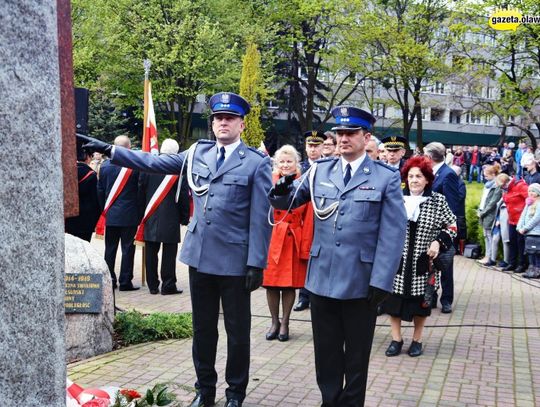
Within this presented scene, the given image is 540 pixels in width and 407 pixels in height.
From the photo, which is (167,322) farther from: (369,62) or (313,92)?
(313,92)

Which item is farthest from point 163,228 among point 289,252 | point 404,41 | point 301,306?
point 404,41

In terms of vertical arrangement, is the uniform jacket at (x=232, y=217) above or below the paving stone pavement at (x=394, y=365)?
above

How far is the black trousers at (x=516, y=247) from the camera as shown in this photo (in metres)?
12.7

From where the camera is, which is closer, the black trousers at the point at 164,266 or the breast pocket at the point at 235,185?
the breast pocket at the point at 235,185

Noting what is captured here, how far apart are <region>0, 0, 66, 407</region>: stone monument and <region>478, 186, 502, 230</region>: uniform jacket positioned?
12538 millimetres

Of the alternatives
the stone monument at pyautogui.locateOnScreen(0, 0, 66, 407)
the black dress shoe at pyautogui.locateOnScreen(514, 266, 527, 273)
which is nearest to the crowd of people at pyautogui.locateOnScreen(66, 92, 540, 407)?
the stone monument at pyautogui.locateOnScreen(0, 0, 66, 407)

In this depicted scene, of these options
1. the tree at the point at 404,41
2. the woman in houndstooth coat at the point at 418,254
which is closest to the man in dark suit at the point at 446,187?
the woman in houndstooth coat at the point at 418,254

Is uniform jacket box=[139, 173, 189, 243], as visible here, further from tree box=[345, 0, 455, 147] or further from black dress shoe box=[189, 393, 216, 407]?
tree box=[345, 0, 455, 147]

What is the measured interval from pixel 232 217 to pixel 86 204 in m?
4.24

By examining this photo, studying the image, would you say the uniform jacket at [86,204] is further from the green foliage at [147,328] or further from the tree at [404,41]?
the tree at [404,41]

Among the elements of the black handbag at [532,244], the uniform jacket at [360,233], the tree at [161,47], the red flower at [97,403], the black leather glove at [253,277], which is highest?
the tree at [161,47]

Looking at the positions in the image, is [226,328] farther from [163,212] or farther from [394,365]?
[163,212]

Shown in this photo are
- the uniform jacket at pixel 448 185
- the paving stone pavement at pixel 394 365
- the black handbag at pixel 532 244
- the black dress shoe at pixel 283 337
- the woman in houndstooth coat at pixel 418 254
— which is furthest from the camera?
the black handbag at pixel 532 244

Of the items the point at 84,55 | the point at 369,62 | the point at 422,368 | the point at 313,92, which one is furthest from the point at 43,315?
the point at 313,92
